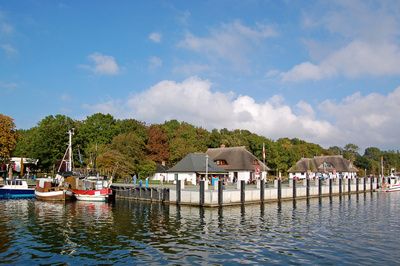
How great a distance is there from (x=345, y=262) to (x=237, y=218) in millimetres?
13388

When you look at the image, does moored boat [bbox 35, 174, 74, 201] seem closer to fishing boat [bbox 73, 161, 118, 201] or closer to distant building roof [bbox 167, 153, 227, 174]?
fishing boat [bbox 73, 161, 118, 201]

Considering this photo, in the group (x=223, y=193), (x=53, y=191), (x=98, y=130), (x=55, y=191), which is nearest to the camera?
(x=223, y=193)

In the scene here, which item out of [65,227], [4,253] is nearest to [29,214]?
[65,227]

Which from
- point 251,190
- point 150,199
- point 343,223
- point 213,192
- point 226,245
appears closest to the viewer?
point 226,245

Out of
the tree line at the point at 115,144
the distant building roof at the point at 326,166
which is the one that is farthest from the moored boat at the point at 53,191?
the distant building roof at the point at 326,166

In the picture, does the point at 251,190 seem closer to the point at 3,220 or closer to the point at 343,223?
the point at 343,223

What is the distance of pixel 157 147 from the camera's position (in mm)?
86125

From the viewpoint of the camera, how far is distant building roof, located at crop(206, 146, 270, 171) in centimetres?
7138

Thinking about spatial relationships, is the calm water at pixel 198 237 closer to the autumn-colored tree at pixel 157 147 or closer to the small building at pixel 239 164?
the small building at pixel 239 164

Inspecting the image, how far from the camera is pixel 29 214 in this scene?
31.8m

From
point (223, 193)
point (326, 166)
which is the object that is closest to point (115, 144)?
point (223, 193)

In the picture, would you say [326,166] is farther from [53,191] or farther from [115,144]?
[53,191]

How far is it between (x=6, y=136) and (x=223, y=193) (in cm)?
5139

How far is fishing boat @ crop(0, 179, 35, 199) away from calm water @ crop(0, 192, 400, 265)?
2053 cm
